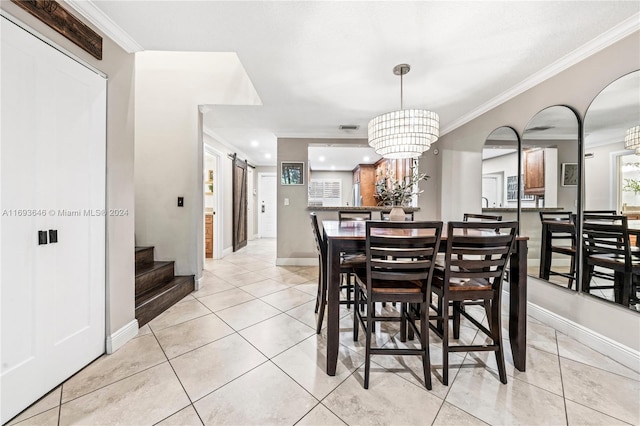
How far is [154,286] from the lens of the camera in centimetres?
253

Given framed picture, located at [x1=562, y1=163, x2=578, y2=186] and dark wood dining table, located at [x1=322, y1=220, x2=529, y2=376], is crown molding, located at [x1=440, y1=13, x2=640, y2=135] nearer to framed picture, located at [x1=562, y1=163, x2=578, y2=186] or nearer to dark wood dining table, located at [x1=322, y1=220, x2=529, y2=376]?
framed picture, located at [x1=562, y1=163, x2=578, y2=186]

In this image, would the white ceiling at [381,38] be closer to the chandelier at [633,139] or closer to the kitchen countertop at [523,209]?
the chandelier at [633,139]

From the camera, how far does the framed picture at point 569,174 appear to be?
78.5 inches

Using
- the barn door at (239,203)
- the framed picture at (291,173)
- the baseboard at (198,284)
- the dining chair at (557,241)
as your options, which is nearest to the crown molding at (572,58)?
the dining chair at (557,241)

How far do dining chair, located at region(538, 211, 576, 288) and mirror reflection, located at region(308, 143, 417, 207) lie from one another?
5.99 ft

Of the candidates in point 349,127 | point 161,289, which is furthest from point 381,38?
point 161,289

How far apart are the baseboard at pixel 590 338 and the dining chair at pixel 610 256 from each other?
11.6 inches

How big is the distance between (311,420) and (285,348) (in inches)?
25.3

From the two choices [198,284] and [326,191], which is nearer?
Result: [198,284]

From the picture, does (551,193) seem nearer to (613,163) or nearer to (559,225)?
(559,225)

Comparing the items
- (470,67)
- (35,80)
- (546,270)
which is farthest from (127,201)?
(546,270)

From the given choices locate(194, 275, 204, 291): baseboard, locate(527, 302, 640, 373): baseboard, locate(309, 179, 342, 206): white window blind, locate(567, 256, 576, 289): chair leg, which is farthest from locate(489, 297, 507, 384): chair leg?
locate(309, 179, 342, 206): white window blind

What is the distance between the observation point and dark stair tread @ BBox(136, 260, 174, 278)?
2456 millimetres

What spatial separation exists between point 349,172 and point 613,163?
661 cm
